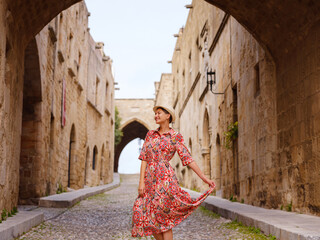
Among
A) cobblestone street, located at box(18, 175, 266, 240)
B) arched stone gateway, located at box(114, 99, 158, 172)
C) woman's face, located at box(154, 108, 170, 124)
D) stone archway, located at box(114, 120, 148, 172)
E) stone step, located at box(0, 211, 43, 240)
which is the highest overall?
arched stone gateway, located at box(114, 99, 158, 172)

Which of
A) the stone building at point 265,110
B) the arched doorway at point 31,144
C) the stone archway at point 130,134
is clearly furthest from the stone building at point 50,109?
the stone archway at point 130,134

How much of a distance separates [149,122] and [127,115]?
2104 millimetres

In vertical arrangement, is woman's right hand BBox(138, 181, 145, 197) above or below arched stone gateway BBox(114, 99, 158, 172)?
below

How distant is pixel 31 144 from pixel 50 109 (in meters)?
1.58

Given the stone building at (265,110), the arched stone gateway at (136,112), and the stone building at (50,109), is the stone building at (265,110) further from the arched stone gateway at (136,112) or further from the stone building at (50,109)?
the arched stone gateway at (136,112)

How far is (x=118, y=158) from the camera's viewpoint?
155 feet

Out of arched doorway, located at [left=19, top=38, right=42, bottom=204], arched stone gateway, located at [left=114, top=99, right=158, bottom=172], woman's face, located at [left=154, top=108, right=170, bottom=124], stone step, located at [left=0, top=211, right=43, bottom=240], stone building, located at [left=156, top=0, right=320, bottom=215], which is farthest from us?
arched stone gateway, located at [left=114, top=99, right=158, bottom=172]

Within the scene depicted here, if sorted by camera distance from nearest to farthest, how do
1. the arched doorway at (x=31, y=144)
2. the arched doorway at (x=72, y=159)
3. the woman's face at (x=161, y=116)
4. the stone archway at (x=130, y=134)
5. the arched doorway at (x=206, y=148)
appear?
the woman's face at (x=161, y=116) → the arched doorway at (x=31, y=144) → the arched doorway at (x=206, y=148) → the arched doorway at (x=72, y=159) → the stone archway at (x=130, y=134)

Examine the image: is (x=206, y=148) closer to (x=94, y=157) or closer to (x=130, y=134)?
(x=94, y=157)

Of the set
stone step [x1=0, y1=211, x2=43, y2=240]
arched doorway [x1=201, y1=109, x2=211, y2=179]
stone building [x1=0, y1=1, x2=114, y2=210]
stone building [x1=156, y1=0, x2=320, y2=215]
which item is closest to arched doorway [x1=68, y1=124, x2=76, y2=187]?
stone building [x1=0, y1=1, x2=114, y2=210]

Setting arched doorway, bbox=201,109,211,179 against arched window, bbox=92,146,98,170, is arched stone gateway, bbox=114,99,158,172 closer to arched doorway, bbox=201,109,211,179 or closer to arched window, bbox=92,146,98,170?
arched window, bbox=92,146,98,170

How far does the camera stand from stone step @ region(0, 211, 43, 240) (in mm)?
4719

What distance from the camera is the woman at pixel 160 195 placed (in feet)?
11.8

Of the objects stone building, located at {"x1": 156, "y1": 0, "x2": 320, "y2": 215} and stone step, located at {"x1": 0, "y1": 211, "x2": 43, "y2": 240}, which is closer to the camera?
stone step, located at {"x1": 0, "y1": 211, "x2": 43, "y2": 240}
